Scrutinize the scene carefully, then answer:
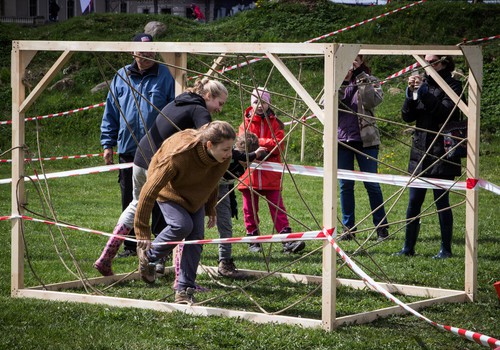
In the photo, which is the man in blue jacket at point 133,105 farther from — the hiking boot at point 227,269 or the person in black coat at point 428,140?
the person in black coat at point 428,140

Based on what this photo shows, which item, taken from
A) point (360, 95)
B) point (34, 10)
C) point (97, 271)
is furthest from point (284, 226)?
point (34, 10)

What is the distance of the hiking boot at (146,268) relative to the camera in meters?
6.46

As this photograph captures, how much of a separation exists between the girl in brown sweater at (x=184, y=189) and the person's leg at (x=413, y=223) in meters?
2.47

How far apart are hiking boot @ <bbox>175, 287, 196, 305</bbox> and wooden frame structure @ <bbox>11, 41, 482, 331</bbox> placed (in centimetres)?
13

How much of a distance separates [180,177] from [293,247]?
2.70 metres

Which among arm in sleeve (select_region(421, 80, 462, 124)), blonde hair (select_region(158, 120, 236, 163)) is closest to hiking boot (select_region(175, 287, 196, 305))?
blonde hair (select_region(158, 120, 236, 163))

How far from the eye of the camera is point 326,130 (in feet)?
18.8

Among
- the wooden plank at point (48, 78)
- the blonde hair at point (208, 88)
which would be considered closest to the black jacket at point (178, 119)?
the blonde hair at point (208, 88)

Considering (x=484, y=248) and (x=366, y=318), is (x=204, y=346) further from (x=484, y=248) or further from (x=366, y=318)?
(x=484, y=248)

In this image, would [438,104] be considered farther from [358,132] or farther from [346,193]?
[346,193]

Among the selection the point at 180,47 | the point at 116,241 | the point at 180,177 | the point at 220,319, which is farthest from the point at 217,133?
the point at 116,241

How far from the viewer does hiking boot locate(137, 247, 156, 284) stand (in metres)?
6.46

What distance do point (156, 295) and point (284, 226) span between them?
8.48 ft

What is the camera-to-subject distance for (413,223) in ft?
27.8
